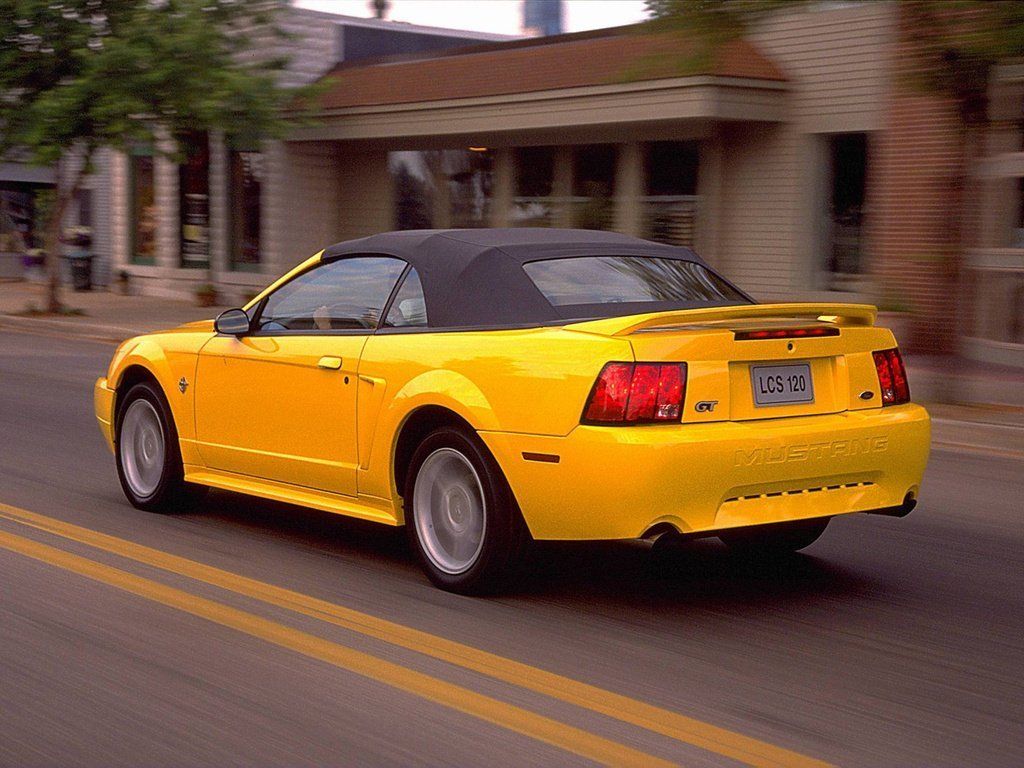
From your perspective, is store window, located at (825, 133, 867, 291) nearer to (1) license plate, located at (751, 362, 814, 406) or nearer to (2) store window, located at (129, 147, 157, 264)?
(1) license plate, located at (751, 362, 814, 406)

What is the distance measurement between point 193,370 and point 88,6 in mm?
17359

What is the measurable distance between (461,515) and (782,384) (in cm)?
137

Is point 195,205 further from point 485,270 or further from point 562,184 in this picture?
point 485,270

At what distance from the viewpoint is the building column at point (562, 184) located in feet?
77.3

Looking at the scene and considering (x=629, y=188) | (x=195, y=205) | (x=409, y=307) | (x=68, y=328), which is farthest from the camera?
(x=195, y=205)

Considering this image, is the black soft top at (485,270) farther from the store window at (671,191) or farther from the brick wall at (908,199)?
the store window at (671,191)

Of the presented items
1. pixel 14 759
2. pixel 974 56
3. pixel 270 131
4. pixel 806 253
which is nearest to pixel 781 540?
pixel 14 759

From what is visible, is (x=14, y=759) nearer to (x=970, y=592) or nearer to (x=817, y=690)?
(x=817, y=690)

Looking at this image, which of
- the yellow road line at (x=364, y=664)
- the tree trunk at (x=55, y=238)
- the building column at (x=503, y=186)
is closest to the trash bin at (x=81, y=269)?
the tree trunk at (x=55, y=238)

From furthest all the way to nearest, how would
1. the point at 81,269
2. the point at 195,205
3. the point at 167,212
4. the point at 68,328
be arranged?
the point at 81,269 → the point at 167,212 → the point at 195,205 → the point at 68,328

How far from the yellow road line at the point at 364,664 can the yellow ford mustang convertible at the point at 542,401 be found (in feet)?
2.81

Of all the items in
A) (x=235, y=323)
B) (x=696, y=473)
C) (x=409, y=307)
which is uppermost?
(x=409, y=307)

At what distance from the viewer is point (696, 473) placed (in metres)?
5.24

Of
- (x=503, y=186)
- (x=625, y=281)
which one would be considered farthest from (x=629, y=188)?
(x=625, y=281)
